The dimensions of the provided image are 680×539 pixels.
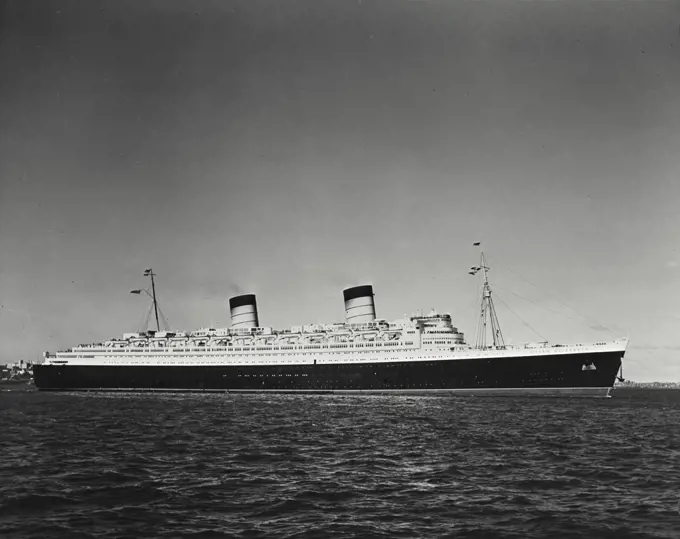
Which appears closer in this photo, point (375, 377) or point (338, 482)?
point (338, 482)

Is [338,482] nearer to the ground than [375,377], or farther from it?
farther from it

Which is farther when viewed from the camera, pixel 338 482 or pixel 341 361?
pixel 341 361

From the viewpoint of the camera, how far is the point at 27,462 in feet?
54.6

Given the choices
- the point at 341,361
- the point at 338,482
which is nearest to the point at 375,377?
the point at 341,361

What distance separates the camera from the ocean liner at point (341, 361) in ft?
166

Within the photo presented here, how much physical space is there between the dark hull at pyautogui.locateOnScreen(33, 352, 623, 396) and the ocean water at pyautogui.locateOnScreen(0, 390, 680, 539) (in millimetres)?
25991

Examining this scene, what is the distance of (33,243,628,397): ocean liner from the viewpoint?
50.6 metres

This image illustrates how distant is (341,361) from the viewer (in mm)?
59875

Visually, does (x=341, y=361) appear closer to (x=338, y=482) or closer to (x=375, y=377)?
(x=375, y=377)

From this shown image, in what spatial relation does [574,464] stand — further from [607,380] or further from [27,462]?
[607,380]

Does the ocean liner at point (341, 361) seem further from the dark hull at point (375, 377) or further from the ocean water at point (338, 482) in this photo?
the ocean water at point (338, 482)

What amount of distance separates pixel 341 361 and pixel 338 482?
4634 cm

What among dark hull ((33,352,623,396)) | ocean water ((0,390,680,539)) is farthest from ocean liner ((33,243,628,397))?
ocean water ((0,390,680,539))

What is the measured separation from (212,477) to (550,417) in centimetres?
2222
